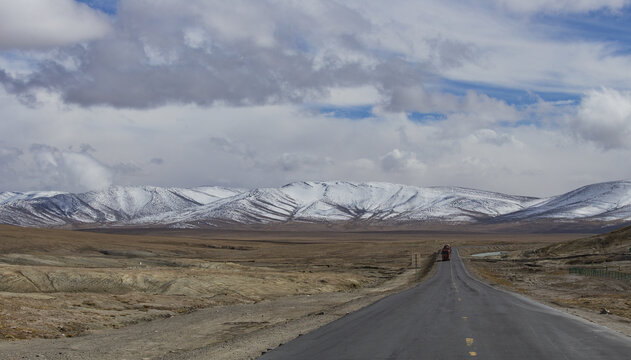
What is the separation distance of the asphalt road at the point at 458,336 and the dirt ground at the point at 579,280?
9.97 feet

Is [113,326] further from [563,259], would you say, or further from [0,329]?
[563,259]

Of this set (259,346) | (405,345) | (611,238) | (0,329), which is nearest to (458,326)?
(405,345)

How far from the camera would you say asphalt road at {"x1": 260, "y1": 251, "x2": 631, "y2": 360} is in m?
17.7

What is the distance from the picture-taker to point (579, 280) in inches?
2404

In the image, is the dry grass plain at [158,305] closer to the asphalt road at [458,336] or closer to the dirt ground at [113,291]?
the dirt ground at [113,291]

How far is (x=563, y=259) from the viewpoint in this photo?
93875 millimetres

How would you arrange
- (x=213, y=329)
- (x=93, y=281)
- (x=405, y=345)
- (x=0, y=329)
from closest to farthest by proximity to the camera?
(x=405, y=345), (x=0, y=329), (x=213, y=329), (x=93, y=281)

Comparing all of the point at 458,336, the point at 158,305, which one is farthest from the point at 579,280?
the point at 458,336

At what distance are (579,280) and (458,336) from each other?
148ft

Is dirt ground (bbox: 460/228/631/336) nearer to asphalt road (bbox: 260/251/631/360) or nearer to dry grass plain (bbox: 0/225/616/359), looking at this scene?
dry grass plain (bbox: 0/225/616/359)

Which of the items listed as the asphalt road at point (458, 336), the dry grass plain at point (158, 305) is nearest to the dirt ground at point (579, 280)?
the dry grass plain at point (158, 305)

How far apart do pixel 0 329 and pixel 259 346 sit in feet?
32.5

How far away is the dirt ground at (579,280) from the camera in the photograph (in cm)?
3366

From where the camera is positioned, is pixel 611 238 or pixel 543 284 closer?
pixel 543 284
